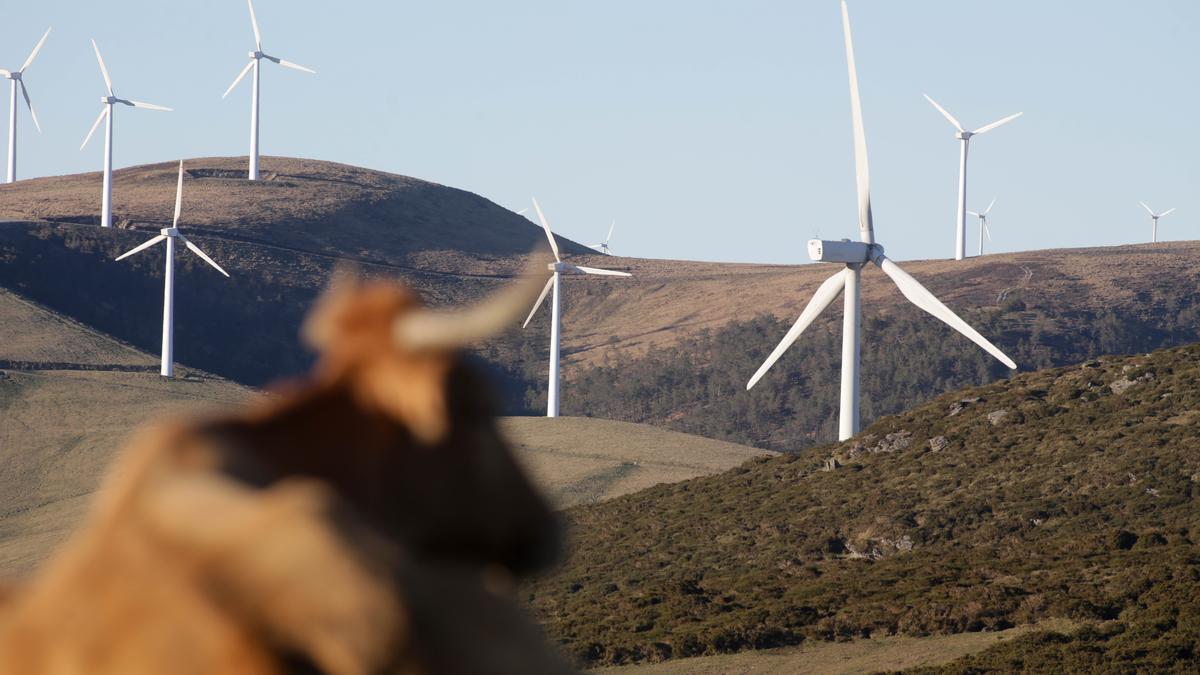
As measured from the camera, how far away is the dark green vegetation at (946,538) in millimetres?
31766

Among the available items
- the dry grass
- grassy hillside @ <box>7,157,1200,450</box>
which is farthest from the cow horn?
the dry grass

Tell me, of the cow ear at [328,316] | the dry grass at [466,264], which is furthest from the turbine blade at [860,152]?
the dry grass at [466,264]

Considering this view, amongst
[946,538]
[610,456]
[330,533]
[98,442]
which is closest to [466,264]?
[610,456]

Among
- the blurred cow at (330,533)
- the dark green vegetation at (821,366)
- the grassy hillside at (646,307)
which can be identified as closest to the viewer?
the blurred cow at (330,533)

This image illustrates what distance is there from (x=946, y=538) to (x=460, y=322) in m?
45.9

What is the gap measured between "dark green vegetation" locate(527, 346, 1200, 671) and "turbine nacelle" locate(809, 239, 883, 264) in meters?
7.27

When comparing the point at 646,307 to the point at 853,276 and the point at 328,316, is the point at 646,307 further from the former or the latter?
the point at 328,316

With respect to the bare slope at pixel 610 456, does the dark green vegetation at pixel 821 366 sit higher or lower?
higher

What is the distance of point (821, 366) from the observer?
136 m

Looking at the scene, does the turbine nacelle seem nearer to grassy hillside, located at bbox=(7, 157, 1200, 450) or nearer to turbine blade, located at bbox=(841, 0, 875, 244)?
turbine blade, located at bbox=(841, 0, 875, 244)

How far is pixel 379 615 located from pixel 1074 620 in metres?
32.1

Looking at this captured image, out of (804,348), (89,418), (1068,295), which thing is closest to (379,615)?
(89,418)

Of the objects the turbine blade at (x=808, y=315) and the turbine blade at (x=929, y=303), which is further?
the turbine blade at (x=808, y=315)

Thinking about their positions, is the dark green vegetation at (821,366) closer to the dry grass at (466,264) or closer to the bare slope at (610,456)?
the dry grass at (466,264)
